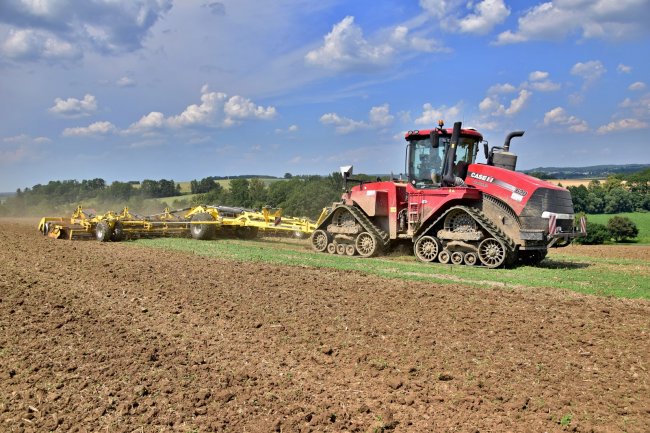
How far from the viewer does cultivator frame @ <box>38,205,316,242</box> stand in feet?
58.9

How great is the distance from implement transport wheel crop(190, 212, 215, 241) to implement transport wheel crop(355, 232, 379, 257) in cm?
588

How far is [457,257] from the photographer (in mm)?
13258

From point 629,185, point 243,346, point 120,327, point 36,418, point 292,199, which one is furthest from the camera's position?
point 629,185

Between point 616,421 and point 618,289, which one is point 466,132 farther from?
point 616,421

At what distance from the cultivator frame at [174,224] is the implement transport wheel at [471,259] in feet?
18.7

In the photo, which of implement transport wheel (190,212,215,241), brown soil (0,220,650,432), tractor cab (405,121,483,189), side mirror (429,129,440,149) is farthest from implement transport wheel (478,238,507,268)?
implement transport wheel (190,212,215,241)

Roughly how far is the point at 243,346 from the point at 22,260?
8.20m

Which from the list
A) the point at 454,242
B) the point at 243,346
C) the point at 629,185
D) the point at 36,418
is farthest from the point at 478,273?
the point at 629,185

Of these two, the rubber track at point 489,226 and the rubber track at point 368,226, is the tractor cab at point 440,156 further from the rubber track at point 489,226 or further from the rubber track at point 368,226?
the rubber track at point 368,226

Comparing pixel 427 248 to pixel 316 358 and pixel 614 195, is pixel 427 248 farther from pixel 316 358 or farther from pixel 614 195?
pixel 614 195

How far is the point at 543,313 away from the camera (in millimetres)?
7730

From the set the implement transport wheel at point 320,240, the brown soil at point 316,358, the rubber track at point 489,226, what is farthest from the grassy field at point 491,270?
the implement transport wheel at point 320,240

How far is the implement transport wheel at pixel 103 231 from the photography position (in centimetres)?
1766

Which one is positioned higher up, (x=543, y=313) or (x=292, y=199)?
(x=292, y=199)
